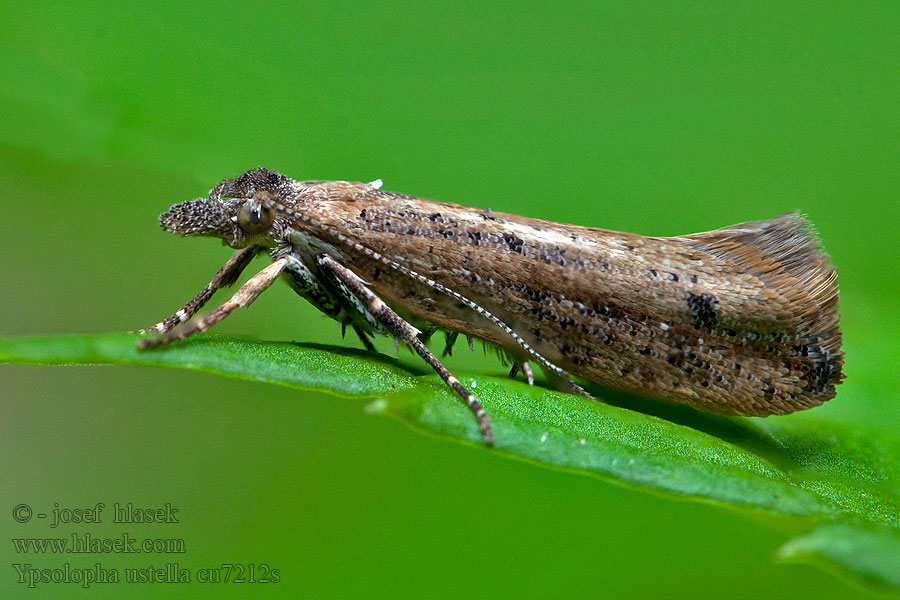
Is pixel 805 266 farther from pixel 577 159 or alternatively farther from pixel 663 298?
pixel 577 159

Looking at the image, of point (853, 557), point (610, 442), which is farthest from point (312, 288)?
point (853, 557)

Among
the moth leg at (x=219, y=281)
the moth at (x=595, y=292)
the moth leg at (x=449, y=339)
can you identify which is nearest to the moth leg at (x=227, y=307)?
the moth at (x=595, y=292)

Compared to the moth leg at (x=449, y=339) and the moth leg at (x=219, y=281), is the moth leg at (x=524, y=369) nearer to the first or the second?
the moth leg at (x=449, y=339)

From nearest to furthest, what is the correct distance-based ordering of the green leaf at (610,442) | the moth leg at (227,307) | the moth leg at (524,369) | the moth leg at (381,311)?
the green leaf at (610,442), the moth leg at (227,307), the moth leg at (381,311), the moth leg at (524,369)

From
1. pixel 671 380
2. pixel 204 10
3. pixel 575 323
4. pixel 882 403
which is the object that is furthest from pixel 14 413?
pixel 882 403

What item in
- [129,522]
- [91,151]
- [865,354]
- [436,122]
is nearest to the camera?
[129,522]
